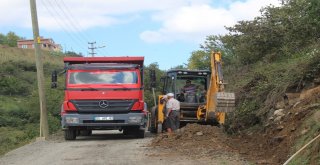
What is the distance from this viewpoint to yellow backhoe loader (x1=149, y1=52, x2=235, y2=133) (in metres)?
16.6

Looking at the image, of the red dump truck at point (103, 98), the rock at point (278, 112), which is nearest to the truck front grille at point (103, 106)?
the red dump truck at point (103, 98)

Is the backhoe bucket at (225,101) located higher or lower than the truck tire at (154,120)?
higher

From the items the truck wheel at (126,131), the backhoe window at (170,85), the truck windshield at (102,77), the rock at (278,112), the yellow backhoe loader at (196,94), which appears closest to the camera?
the rock at (278,112)

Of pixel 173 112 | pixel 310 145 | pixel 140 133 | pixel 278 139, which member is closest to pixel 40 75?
pixel 140 133

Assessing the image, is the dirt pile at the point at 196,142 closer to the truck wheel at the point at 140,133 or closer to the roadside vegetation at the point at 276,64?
the roadside vegetation at the point at 276,64

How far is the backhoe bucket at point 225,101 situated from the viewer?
15.1 metres

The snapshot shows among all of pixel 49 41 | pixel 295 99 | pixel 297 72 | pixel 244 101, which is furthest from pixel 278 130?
pixel 49 41

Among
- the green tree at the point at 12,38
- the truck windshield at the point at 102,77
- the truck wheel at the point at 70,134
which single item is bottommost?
the truck wheel at the point at 70,134

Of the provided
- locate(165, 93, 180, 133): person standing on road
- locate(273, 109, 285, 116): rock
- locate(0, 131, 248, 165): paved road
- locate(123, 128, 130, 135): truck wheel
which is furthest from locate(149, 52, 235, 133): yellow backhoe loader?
locate(0, 131, 248, 165): paved road

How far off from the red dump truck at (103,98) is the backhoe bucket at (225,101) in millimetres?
2945

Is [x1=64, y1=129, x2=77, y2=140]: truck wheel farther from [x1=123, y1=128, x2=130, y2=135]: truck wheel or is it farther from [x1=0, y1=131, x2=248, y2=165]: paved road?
[x1=0, y1=131, x2=248, y2=165]: paved road

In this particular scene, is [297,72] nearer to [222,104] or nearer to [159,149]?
[222,104]

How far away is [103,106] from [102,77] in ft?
3.39

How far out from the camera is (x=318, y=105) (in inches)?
410
